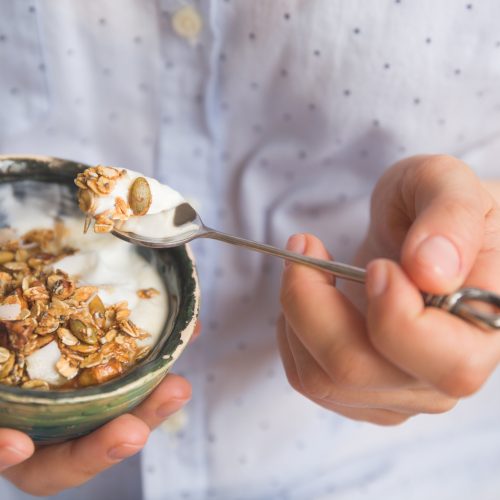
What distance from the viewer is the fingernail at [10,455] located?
48cm

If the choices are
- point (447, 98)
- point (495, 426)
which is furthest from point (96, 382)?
point (495, 426)

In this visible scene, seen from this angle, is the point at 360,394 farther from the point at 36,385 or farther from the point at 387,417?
the point at 36,385

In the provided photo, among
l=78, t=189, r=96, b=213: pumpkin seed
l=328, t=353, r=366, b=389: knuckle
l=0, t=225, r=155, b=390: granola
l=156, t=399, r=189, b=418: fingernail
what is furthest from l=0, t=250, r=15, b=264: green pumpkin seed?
l=328, t=353, r=366, b=389: knuckle

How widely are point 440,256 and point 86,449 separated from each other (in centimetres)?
34

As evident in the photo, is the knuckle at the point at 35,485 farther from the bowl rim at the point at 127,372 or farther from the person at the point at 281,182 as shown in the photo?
the bowl rim at the point at 127,372

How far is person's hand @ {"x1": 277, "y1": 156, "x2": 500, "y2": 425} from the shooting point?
0.45 m

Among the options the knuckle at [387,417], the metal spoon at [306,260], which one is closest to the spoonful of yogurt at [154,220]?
the metal spoon at [306,260]

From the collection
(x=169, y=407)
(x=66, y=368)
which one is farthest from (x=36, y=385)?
(x=169, y=407)

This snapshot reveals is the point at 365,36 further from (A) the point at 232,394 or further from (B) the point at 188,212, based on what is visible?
(A) the point at 232,394

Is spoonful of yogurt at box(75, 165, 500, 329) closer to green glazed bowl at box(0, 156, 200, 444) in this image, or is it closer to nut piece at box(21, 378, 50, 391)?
green glazed bowl at box(0, 156, 200, 444)

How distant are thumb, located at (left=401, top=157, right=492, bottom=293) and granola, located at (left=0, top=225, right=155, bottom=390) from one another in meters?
0.25

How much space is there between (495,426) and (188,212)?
62 centimetres

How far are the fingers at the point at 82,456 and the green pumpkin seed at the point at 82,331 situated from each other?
2.9 inches

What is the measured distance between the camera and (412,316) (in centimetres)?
44
